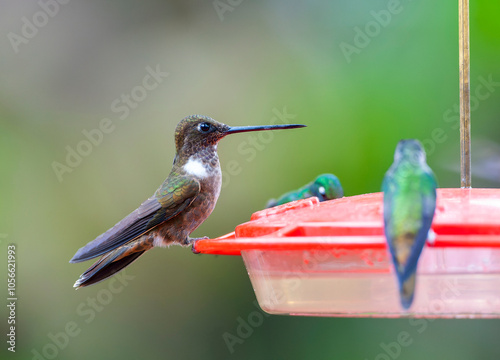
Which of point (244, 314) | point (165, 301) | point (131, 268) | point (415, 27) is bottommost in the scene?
point (244, 314)

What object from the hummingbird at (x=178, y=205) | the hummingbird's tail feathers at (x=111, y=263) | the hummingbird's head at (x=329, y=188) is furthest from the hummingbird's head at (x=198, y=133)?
the hummingbird's head at (x=329, y=188)

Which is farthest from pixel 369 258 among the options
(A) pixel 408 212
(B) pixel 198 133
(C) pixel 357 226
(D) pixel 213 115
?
(D) pixel 213 115

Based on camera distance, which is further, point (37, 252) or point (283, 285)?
point (37, 252)

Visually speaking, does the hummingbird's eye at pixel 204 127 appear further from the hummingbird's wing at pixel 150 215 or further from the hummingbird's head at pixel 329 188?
the hummingbird's head at pixel 329 188

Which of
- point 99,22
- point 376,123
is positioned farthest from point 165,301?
point 99,22

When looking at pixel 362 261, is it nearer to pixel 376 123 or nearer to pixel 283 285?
pixel 283 285

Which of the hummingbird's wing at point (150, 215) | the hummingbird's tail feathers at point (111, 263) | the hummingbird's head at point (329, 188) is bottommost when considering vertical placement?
the hummingbird's head at point (329, 188)
